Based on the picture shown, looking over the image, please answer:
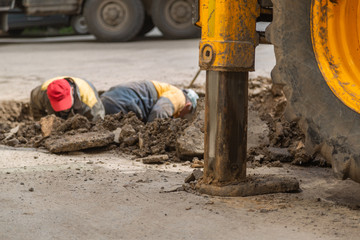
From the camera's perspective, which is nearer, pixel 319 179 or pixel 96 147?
pixel 319 179

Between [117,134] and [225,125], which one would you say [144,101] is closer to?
[117,134]

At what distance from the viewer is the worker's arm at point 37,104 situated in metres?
5.51

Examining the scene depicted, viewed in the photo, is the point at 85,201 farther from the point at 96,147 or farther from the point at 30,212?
the point at 96,147

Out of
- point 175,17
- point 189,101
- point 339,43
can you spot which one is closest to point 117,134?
point 189,101

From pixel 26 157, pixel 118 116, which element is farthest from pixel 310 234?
pixel 118 116

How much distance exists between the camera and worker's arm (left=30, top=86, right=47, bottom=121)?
5.51 m

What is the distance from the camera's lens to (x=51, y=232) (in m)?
2.46

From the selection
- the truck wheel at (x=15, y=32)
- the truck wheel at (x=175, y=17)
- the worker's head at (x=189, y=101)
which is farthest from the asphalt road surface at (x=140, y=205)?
the truck wheel at (x=15, y=32)

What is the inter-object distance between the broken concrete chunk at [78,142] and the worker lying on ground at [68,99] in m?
0.78

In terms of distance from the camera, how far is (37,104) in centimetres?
561

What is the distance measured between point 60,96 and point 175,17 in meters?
5.71

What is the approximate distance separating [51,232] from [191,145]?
1.78 metres

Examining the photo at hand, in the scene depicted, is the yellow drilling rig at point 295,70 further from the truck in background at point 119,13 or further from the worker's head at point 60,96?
the truck in background at point 119,13

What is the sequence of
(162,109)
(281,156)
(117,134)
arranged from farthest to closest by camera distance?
(162,109), (117,134), (281,156)
